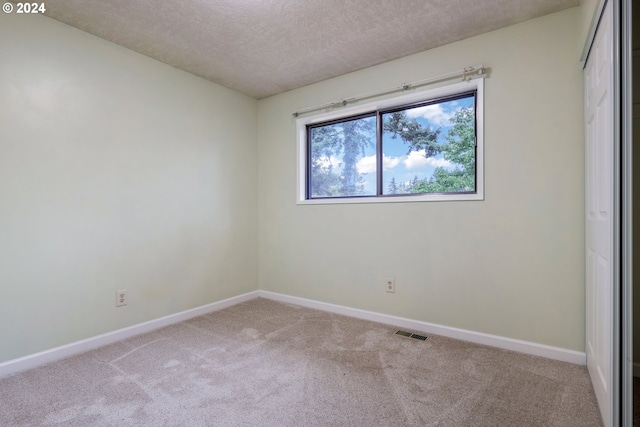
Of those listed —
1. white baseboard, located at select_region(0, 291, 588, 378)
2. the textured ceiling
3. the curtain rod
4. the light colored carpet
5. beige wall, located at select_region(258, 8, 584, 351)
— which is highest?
the textured ceiling

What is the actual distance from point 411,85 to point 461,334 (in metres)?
2.13

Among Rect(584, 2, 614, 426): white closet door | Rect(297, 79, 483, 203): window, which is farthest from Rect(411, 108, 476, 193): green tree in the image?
Rect(584, 2, 614, 426): white closet door

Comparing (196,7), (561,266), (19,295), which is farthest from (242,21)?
(561,266)

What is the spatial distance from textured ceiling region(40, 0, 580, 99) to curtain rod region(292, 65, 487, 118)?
0.27 m

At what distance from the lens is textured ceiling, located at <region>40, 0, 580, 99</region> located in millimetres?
2102

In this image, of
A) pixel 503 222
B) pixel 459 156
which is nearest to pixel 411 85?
pixel 459 156

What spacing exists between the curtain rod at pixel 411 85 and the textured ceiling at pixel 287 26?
27cm

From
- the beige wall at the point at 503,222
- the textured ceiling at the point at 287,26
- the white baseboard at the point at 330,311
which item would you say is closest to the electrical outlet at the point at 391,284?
the beige wall at the point at 503,222

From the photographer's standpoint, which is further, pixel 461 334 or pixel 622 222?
pixel 461 334

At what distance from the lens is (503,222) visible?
238 cm

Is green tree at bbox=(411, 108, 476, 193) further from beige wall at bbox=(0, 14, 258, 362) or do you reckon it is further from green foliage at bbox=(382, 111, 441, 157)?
beige wall at bbox=(0, 14, 258, 362)

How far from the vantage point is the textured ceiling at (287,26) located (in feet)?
6.89

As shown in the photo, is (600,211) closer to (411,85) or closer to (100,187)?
(411,85)

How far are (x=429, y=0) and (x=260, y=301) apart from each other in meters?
3.23
